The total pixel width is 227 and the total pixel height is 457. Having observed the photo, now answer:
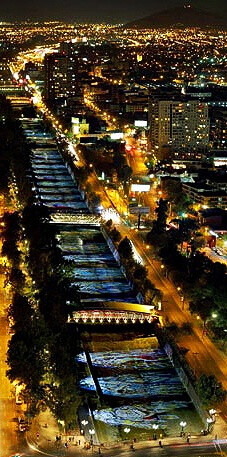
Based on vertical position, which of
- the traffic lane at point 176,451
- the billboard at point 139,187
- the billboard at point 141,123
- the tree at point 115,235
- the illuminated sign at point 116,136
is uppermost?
the billboard at point 141,123

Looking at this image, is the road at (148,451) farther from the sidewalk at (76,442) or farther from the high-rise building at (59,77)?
the high-rise building at (59,77)

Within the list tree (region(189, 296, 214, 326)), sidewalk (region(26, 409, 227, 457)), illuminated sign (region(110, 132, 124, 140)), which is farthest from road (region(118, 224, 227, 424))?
illuminated sign (region(110, 132, 124, 140))

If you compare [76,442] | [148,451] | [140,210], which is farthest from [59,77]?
[148,451]

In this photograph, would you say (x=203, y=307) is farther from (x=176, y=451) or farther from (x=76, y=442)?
(x=76, y=442)

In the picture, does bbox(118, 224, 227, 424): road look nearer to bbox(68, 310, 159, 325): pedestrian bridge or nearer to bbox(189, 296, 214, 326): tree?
bbox(189, 296, 214, 326): tree

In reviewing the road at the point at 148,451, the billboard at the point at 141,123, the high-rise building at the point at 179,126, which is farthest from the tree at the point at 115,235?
the billboard at the point at 141,123
